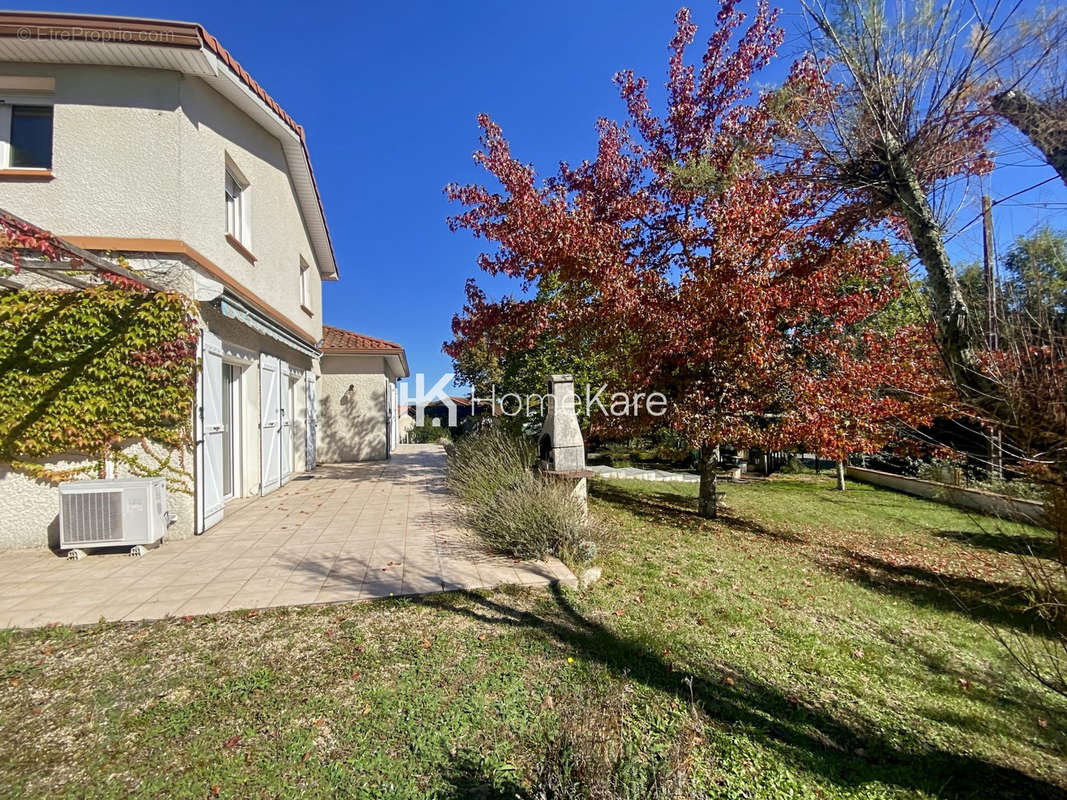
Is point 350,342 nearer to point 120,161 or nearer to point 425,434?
point 120,161

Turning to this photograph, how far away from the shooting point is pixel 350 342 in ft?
52.7

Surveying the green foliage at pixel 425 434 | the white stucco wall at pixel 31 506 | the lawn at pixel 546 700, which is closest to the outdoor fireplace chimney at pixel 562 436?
the lawn at pixel 546 700

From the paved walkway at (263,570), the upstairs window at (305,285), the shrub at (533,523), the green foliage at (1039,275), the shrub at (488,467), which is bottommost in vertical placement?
the paved walkway at (263,570)

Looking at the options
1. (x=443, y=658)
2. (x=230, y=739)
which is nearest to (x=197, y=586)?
(x=230, y=739)

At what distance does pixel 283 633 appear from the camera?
12.3 ft

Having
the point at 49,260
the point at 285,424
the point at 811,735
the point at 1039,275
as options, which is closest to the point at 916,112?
the point at 1039,275

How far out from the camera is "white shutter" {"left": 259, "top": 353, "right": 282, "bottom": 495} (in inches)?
374

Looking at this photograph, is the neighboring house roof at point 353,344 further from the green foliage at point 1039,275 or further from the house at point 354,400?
the green foliage at point 1039,275

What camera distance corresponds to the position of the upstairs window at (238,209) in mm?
8859

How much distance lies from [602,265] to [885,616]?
639 cm

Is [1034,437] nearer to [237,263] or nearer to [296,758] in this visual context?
[296,758]

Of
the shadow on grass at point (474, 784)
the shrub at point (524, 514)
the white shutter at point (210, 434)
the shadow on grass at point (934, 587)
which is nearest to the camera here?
the shadow on grass at point (474, 784)

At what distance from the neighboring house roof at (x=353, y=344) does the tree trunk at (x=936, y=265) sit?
15046 millimetres

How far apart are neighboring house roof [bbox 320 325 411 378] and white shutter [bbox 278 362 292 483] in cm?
384
